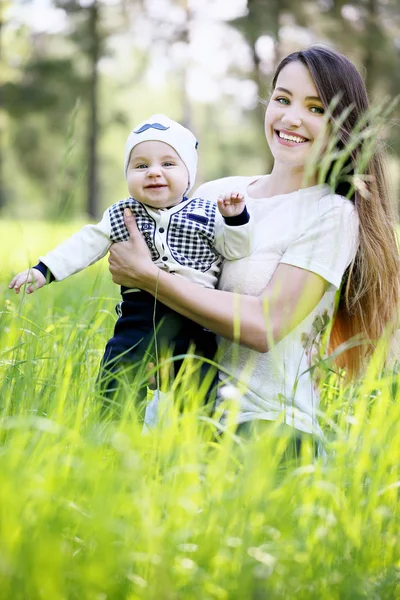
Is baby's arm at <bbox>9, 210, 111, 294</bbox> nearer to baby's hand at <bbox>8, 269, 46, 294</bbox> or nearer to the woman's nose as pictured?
baby's hand at <bbox>8, 269, 46, 294</bbox>

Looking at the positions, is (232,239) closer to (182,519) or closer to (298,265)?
(298,265)

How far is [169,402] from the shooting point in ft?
6.42

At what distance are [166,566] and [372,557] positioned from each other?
1.72 feet

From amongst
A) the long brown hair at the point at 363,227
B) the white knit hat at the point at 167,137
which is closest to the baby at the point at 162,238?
the white knit hat at the point at 167,137

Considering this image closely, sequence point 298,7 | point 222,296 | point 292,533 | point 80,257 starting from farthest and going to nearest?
point 298,7 → point 80,257 → point 222,296 → point 292,533

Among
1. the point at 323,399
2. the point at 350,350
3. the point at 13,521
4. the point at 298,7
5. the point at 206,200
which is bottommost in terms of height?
the point at 323,399

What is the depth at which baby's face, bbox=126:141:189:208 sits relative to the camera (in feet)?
8.53

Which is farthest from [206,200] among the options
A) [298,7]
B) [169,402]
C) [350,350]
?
[298,7]

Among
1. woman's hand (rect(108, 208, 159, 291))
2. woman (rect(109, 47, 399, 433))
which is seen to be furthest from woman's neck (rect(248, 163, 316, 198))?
woman's hand (rect(108, 208, 159, 291))

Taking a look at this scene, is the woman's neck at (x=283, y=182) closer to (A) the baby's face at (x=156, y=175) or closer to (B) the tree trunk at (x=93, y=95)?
(A) the baby's face at (x=156, y=175)

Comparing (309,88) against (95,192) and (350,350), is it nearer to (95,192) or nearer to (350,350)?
(350,350)

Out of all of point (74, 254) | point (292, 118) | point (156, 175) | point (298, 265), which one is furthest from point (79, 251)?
point (292, 118)

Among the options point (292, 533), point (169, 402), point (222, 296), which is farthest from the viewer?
point (222, 296)

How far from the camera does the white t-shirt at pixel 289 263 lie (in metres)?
2.45
